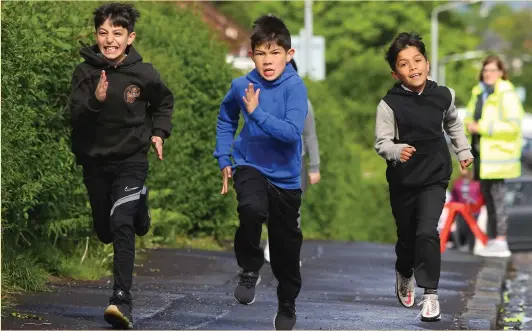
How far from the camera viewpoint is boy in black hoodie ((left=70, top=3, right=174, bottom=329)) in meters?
7.92

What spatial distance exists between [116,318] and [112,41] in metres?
1.59

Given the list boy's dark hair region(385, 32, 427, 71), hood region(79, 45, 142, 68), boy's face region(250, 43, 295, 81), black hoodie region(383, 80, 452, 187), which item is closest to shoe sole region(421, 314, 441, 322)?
black hoodie region(383, 80, 452, 187)

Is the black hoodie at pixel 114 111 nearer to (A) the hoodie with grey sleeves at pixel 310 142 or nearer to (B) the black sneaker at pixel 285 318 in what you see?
(B) the black sneaker at pixel 285 318

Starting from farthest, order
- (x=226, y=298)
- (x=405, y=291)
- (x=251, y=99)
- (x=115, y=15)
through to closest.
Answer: (x=226, y=298), (x=405, y=291), (x=115, y=15), (x=251, y=99)

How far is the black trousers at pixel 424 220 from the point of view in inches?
339

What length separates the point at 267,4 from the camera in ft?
212

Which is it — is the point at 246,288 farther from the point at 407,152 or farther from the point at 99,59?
the point at 99,59

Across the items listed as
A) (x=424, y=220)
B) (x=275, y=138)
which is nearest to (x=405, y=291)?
(x=424, y=220)

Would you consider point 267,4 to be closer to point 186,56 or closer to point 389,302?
point 186,56

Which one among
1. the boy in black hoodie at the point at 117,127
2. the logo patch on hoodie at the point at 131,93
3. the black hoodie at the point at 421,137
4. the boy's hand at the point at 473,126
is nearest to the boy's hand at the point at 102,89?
the boy in black hoodie at the point at 117,127

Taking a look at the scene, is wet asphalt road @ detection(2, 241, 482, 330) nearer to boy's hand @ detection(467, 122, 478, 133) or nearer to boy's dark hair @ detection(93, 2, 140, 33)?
boy's hand @ detection(467, 122, 478, 133)

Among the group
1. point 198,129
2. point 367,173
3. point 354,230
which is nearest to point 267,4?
point 367,173

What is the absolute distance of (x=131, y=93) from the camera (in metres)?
7.99

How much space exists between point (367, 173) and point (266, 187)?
47051 millimetres
